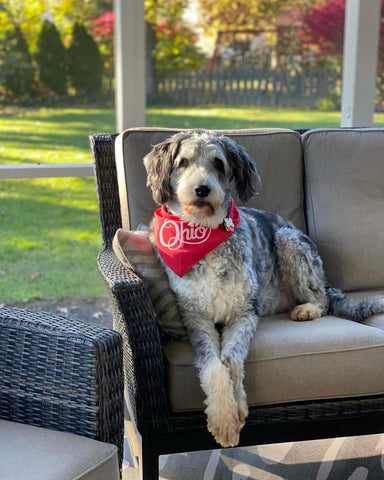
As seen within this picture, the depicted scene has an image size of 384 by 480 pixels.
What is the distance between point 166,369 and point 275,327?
46cm

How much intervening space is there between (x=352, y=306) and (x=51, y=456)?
58.3 inches

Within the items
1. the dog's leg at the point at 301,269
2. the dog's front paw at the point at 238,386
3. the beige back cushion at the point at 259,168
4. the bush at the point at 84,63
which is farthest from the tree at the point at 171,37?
the dog's front paw at the point at 238,386

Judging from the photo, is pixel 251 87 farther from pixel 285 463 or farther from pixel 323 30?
pixel 285 463

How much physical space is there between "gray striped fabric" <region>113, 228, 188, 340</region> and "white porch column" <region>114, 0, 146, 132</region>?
123cm

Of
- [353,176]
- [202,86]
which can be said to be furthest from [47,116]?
[353,176]

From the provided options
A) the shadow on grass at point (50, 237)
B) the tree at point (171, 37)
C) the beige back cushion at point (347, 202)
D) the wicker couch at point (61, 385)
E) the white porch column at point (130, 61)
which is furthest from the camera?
the shadow on grass at point (50, 237)

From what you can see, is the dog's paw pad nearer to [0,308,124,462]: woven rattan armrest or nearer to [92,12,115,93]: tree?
[0,308,124,462]: woven rattan armrest

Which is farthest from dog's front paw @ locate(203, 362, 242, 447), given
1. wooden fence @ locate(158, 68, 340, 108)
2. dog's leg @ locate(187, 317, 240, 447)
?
wooden fence @ locate(158, 68, 340, 108)

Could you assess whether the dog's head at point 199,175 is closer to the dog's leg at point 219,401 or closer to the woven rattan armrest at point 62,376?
the dog's leg at point 219,401

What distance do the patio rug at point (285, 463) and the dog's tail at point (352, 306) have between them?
578 mm

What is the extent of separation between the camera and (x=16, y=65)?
13.9 ft

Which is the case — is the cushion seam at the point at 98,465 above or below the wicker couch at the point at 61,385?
below

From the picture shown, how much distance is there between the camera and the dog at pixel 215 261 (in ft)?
7.63

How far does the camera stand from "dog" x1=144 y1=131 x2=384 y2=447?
233 centimetres
